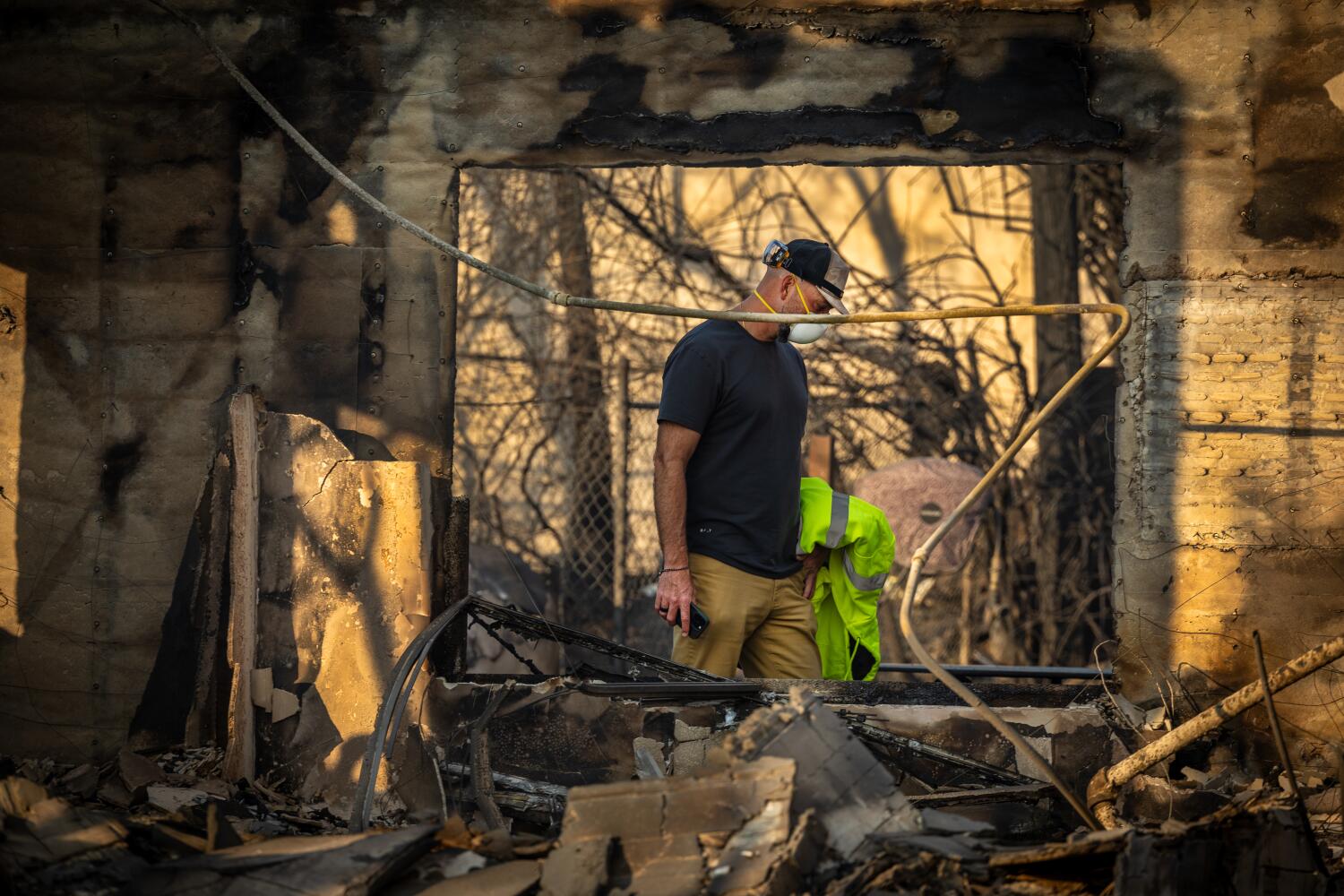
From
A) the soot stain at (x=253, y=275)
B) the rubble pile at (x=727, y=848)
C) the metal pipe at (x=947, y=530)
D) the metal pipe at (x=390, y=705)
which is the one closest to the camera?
the rubble pile at (x=727, y=848)

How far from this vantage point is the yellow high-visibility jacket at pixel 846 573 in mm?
5262

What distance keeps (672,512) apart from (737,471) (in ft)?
1.12

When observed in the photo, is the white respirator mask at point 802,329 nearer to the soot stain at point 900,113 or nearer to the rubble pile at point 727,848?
the soot stain at point 900,113

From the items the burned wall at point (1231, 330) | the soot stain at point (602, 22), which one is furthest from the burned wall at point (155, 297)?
the burned wall at point (1231, 330)

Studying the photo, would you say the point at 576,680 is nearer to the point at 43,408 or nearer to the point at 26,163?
the point at 43,408

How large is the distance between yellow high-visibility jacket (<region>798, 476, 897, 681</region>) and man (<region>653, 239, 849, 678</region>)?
135 mm

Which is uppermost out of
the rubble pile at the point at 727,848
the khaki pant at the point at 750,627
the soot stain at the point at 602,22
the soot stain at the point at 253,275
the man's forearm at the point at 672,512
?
the soot stain at the point at 602,22

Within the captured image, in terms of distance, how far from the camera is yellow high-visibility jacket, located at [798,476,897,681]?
5.26 m

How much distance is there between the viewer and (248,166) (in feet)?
17.6

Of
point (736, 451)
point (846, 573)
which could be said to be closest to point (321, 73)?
point (736, 451)

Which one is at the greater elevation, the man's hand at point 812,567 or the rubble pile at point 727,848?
the man's hand at point 812,567

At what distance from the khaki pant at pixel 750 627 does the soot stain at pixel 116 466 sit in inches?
95.8

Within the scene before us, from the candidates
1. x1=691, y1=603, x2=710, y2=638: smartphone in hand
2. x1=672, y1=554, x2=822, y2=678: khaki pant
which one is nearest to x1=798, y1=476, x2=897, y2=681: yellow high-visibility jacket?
x1=672, y1=554, x2=822, y2=678: khaki pant

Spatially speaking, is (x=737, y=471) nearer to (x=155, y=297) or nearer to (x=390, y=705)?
(x=390, y=705)
